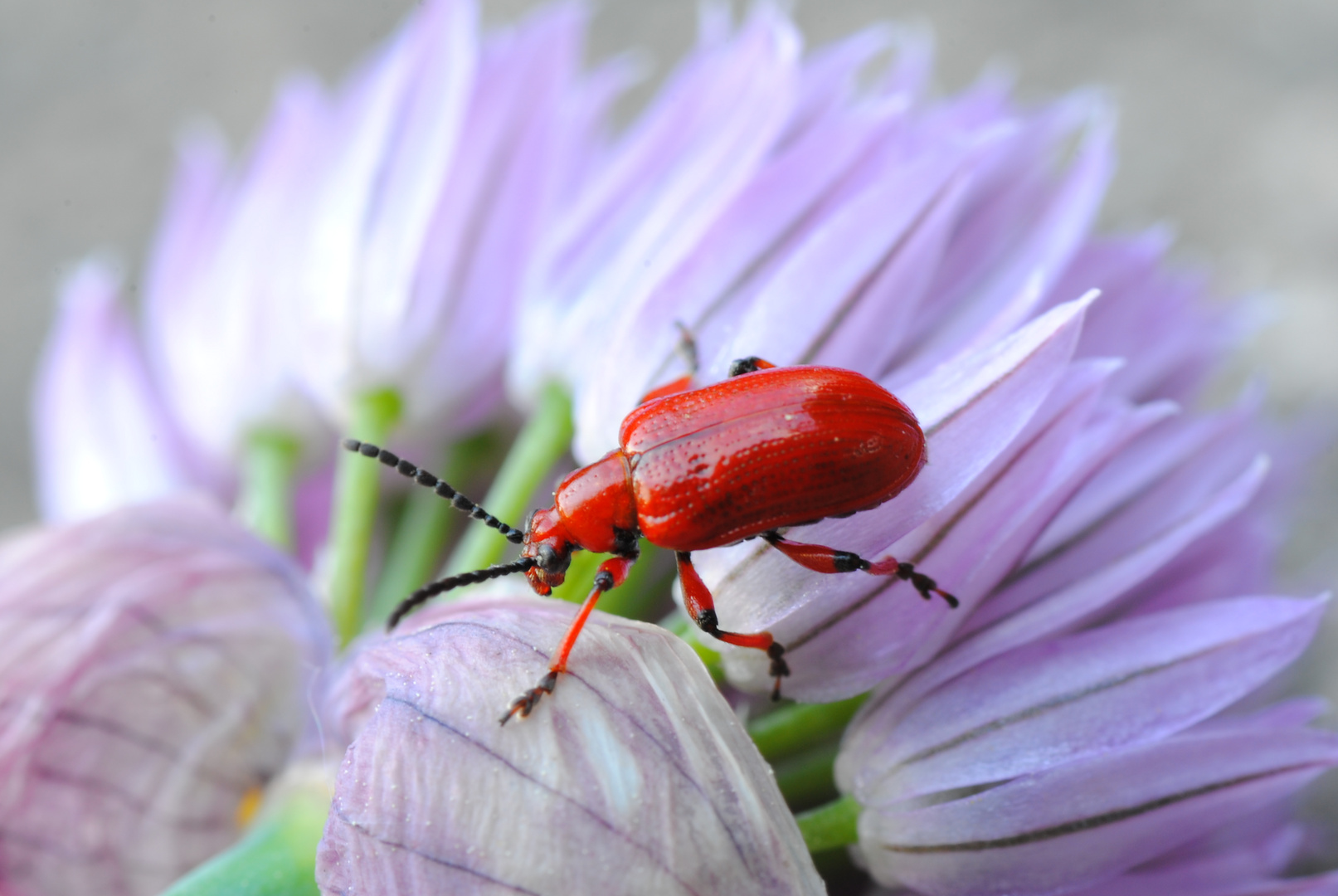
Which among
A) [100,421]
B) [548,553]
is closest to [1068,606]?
[548,553]

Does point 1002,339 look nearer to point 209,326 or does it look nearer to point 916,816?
point 916,816

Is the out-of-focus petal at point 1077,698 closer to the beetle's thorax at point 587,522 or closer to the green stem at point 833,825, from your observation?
the green stem at point 833,825

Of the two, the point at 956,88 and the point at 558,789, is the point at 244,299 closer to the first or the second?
the point at 558,789

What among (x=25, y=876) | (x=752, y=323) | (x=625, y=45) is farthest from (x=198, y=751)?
(x=625, y=45)

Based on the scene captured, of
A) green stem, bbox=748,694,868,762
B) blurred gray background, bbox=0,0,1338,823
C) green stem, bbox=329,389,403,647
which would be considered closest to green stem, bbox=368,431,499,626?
green stem, bbox=329,389,403,647

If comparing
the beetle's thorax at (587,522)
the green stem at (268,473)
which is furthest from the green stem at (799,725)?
the green stem at (268,473)

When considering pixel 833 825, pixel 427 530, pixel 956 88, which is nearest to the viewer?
pixel 833 825
